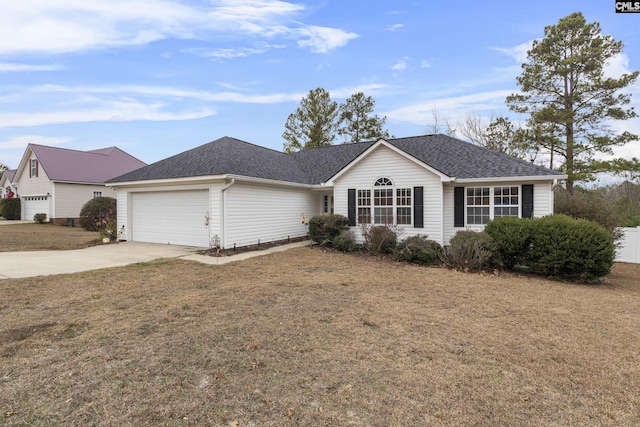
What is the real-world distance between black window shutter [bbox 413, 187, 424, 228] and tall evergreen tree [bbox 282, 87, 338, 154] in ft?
67.2

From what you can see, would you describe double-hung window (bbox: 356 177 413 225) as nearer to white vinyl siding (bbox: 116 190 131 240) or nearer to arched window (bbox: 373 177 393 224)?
arched window (bbox: 373 177 393 224)

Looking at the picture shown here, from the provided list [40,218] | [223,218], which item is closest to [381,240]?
[223,218]

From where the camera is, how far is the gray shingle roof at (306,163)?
12203 mm

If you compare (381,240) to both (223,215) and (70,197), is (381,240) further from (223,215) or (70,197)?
(70,197)

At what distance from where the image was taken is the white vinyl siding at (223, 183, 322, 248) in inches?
468

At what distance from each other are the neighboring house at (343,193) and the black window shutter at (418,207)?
0.04 m

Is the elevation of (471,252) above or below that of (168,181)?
below

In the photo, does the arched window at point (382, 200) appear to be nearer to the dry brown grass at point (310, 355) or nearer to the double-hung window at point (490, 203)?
the double-hung window at point (490, 203)

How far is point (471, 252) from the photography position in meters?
9.55

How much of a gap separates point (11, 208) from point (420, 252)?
112ft

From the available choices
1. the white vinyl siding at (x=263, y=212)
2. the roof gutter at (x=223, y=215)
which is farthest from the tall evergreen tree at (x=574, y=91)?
the roof gutter at (x=223, y=215)

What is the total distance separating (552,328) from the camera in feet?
16.0

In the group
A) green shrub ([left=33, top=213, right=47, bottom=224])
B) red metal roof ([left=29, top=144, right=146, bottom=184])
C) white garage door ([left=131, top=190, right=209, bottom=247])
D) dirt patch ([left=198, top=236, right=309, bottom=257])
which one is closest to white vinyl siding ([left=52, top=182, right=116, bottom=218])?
red metal roof ([left=29, top=144, right=146, bottom=184])

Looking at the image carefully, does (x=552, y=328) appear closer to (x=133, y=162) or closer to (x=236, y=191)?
(x=236, y=191)
